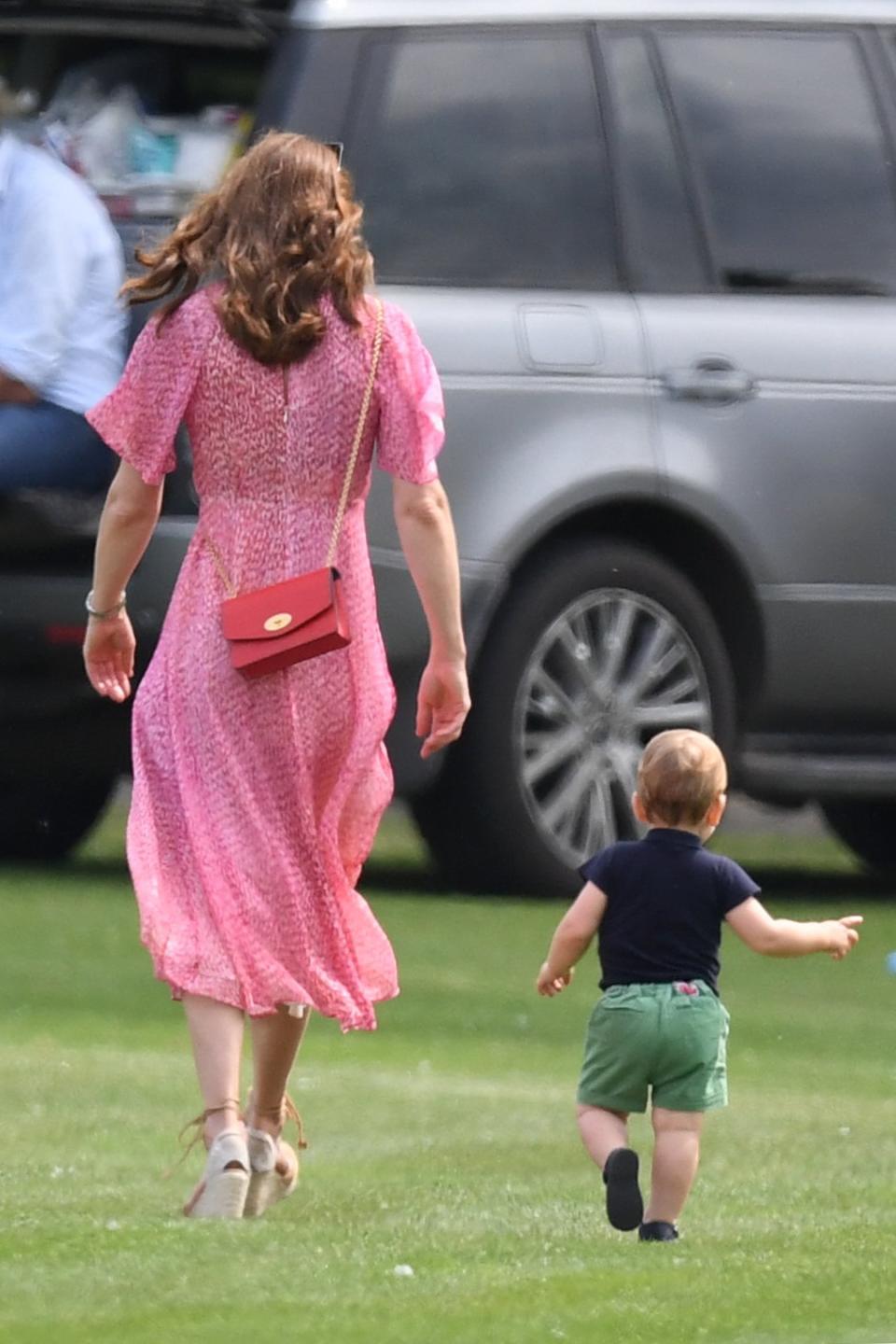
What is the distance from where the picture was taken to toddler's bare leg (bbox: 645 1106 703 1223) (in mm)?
5266

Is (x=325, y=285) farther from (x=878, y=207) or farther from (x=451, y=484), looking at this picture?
(x=878, y=207)

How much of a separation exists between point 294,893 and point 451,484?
3611 millimetres

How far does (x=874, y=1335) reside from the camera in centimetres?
454

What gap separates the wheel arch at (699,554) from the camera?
31.6 feet

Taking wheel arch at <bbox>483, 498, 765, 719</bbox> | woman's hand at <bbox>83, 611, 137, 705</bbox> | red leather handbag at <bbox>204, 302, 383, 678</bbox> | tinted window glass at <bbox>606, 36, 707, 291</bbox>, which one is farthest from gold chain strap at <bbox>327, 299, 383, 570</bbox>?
tinted window glass at <bbox>606, 36, 707, 291</bbox>

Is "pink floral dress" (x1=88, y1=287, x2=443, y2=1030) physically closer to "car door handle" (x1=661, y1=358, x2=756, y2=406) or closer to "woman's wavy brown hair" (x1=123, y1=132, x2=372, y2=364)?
"woman's wavy brown hair" (x1=123, y1=132, x2=372, y2=364)

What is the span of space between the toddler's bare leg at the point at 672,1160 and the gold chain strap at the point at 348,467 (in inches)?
37.9

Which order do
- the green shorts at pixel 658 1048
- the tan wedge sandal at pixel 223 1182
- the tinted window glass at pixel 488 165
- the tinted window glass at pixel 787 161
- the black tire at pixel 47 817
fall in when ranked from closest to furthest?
the green shorts at pixel 658 1048 → the tan wedge sandal at pixel 223 1182 → the tinted window glass at pixel 488 165 → the tinted window glass at pixel 787 161 → the black tire at pixel 47 817

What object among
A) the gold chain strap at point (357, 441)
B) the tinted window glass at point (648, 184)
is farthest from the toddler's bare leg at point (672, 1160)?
the tinted window glass at point (648, 184)

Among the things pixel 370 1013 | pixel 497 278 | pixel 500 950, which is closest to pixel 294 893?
pixel 370 1013

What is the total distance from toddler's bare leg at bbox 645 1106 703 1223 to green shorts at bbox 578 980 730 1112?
0.02 meters

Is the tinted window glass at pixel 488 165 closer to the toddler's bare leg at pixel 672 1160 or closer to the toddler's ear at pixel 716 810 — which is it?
the toddler's ear at pixel 716 810

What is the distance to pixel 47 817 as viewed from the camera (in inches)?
430

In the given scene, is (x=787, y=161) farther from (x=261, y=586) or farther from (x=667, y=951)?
(x=667, y=951)
